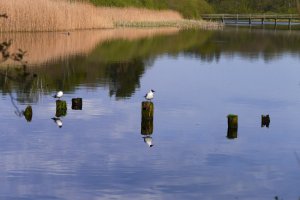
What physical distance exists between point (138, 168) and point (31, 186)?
8.33 feet

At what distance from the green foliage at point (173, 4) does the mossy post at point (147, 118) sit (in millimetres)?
58136

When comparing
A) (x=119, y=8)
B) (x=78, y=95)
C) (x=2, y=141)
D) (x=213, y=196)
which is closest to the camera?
(x=213, y=196)

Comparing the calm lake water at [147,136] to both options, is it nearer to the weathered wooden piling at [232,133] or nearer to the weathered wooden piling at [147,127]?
the weathered wooden piling at [232,133]

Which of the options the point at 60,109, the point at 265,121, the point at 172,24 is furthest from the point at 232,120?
the point at 172,24

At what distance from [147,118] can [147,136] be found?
0.61 meters

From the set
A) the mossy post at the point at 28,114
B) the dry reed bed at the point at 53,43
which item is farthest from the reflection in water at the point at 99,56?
the mossy post at the point at 28,114

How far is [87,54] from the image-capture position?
4362cm

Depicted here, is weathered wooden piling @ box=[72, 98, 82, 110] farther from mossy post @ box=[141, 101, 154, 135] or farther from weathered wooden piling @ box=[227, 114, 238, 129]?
weathered wooden piling @ box=[227, 114, 238, 129]

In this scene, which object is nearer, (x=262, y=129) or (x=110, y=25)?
(x=262, y=129)

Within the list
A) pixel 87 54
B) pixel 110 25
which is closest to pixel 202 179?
pixel 87 54

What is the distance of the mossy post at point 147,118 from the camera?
19344 mm

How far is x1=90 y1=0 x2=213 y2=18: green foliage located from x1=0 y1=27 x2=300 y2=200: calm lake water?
45503mm

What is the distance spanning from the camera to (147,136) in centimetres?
1905

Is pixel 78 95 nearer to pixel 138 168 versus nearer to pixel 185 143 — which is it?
pixel 185 143
